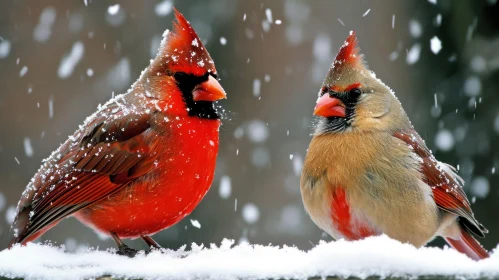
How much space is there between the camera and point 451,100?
3.78m

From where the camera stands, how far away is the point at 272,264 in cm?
160

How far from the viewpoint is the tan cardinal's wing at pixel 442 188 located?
223 centimetres

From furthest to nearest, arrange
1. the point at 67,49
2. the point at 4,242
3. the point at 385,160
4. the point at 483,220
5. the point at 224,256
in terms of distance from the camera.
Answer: the point at 67,49 → the point at 4,242 → the point at 483,220 → the point at 385,160 → the point at 224,256

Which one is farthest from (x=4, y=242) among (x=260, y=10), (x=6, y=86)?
(x=260, y=10)

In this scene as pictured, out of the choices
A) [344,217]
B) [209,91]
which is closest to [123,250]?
[209,91]

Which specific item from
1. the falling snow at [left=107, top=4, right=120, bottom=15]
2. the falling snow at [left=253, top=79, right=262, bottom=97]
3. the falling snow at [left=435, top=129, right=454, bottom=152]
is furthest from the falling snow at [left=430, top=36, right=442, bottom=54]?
the falling snow at [left=107, top=4, right=120, bottom=15]

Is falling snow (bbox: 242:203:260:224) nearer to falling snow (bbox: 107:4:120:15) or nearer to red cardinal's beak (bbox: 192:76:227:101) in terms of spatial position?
falling snow (bbox: 107:4:120:15)

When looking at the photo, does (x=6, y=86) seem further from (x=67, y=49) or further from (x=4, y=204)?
(x=4, y=204)

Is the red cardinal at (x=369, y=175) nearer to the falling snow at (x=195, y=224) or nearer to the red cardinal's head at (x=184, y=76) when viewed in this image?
the red cardinal's head at (x=184, y=76)

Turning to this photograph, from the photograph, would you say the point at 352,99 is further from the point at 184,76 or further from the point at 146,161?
the point at 146,161

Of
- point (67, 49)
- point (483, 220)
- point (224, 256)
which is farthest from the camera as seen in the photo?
point (67, 49)

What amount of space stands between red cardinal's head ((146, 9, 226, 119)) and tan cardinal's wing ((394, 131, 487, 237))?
568 millimetres

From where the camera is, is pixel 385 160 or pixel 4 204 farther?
pixel 4 204

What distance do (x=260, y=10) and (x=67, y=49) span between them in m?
1.09
